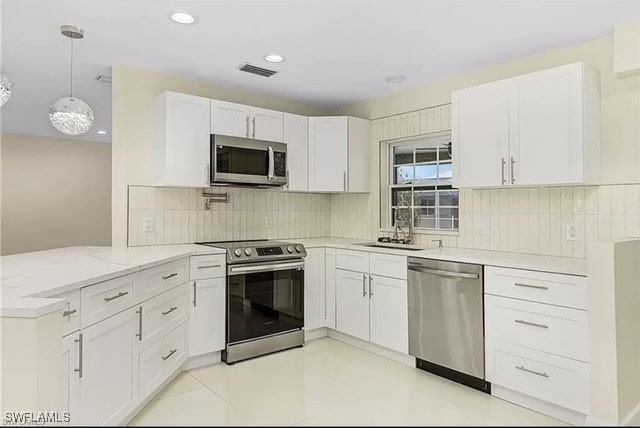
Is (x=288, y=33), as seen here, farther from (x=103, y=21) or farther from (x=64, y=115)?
(x=64, y=115)


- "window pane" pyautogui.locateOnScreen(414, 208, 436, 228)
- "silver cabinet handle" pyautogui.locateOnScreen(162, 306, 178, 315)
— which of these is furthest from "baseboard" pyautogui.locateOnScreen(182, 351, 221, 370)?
"window pane" pyautogui.locateOnScreen(414, 208, 436, 228)

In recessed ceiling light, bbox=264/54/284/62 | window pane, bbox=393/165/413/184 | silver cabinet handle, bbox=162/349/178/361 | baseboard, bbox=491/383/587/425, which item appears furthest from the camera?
window pane, bbox=393/165/413/184

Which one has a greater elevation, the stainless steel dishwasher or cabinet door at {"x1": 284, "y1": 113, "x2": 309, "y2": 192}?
cabinet door at {"x1": 284, "y1": 113, "x2": 309, "y2": 192}

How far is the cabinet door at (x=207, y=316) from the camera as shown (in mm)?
3248

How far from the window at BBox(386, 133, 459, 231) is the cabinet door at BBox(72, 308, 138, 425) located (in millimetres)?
2752

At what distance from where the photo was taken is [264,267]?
11.7 ft

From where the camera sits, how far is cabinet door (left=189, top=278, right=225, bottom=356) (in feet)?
10.7

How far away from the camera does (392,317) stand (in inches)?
137

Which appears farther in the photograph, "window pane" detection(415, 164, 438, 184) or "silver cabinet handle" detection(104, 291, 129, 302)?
"window pane" detection(415, 164, 438, 184)

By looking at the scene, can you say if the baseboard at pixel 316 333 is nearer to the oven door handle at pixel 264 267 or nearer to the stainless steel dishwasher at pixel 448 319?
the oven door handle at pixel 264 267

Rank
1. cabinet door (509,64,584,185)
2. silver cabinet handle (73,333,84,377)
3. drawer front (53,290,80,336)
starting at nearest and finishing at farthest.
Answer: drawer front (53,290,80,336) < silver cabinet handle (73,333,84,377) < cabinet door (509,64,584,185)

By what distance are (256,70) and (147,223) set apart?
161 cm

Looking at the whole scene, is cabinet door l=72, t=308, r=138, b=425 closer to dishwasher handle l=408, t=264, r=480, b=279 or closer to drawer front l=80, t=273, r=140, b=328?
drawer front l=80, t=273, r=140, b=328

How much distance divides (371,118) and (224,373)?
2899mm
